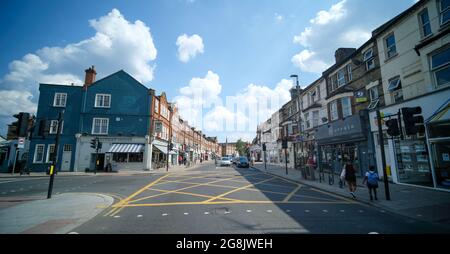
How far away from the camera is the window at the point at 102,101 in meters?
26.9

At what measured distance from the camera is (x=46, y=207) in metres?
7.15

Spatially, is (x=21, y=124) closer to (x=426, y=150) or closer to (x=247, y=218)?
(x=247, y=218)

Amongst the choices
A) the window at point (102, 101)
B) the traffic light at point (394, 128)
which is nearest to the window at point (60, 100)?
the window at point (102, 101)

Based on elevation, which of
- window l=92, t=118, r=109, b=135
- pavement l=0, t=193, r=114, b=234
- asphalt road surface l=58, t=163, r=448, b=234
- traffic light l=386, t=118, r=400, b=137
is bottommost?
asphalt road surface l=58, t=163, r=448, b=234

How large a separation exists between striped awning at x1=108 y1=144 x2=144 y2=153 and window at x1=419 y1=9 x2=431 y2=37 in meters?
29.0

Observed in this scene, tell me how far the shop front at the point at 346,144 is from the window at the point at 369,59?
4.06 metres

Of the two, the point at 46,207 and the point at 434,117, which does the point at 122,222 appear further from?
the point at 434,117

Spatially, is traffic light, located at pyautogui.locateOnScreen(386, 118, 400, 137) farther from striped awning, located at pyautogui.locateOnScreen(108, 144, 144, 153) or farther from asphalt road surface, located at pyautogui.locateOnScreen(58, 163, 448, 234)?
striped awning, located at pyautogui.locateOnScreen(108, 144, 144, 153)

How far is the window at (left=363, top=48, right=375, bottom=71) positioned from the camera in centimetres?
1511

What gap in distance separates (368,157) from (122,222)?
17.4 metres

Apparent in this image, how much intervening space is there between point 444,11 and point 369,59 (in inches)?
203

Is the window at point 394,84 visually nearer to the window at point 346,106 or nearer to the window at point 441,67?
the window at point 441,67

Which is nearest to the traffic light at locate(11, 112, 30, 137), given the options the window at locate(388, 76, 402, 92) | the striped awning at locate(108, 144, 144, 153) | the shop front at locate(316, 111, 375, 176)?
the shop front at locate(316, 111, 375, 176)
